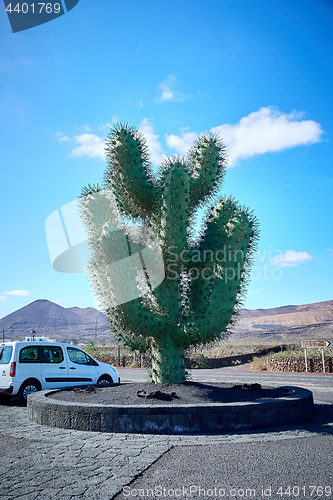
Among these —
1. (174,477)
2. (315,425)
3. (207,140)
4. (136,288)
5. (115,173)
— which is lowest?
(315,425)

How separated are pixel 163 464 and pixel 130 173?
5.21 m

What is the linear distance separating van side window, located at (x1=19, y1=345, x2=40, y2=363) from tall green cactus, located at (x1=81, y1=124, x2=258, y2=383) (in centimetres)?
372

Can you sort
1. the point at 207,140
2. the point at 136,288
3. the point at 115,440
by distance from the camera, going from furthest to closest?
the point at 207,140
the point at 136,288
the point at 115,440

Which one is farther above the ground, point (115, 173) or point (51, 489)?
point (115, 173)

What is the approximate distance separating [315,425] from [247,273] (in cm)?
292

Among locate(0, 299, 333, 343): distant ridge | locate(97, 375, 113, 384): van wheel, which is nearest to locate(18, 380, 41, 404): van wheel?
locate(97, 375, 113, 384): van wheel

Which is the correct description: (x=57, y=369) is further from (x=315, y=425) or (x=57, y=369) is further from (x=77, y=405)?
(x=315, y=425)

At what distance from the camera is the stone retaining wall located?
1931 centimetres

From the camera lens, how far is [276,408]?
19.7 ft

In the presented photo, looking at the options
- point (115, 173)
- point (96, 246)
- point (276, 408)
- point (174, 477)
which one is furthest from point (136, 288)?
point (174, 477)

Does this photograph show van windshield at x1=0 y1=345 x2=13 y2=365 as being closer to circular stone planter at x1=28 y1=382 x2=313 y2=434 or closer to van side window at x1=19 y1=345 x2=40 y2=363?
van side window at x1=19 y1=345 x2=40 y2=363

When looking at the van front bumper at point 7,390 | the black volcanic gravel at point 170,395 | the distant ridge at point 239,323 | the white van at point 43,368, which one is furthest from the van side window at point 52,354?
the distant ridge at point 239,323

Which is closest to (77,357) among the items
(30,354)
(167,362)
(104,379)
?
(104,379)

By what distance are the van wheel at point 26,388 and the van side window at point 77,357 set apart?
1.23 m
